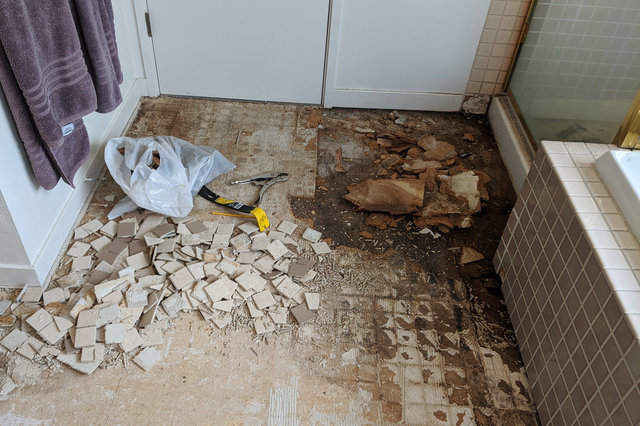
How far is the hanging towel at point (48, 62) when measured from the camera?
59.6 inches

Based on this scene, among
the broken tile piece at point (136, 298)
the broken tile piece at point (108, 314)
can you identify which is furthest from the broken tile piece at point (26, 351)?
the broken tile piece at point (136, 298)

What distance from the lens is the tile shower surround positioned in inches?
52.1

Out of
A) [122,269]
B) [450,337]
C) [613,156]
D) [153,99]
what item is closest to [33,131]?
[122,269]

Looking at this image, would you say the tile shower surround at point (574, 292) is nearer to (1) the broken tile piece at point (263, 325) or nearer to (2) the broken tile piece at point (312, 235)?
(2) the broken tile piece at point (312, 235)

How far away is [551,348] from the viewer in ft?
5.42

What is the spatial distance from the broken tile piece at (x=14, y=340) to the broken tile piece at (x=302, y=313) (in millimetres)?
948

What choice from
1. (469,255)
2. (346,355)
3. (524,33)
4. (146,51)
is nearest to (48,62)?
(146,51)

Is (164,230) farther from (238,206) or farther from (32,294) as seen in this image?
(32,294)

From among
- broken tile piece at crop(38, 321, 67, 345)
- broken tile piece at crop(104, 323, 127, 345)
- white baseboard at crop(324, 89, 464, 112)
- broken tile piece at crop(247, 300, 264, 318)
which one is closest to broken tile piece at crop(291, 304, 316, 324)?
broken tile piece at crop(247, 300, 264, 318)

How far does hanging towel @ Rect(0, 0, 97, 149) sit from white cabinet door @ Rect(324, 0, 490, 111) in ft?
4.66

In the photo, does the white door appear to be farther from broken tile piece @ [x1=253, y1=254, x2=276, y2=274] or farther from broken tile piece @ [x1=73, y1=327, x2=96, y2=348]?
broken tile piece @ [x1=73, y1=327, x2=96, y2=348]

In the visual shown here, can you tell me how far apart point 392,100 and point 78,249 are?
1923mm

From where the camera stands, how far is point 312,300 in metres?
2.02

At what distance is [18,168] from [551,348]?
1872 millimetres
